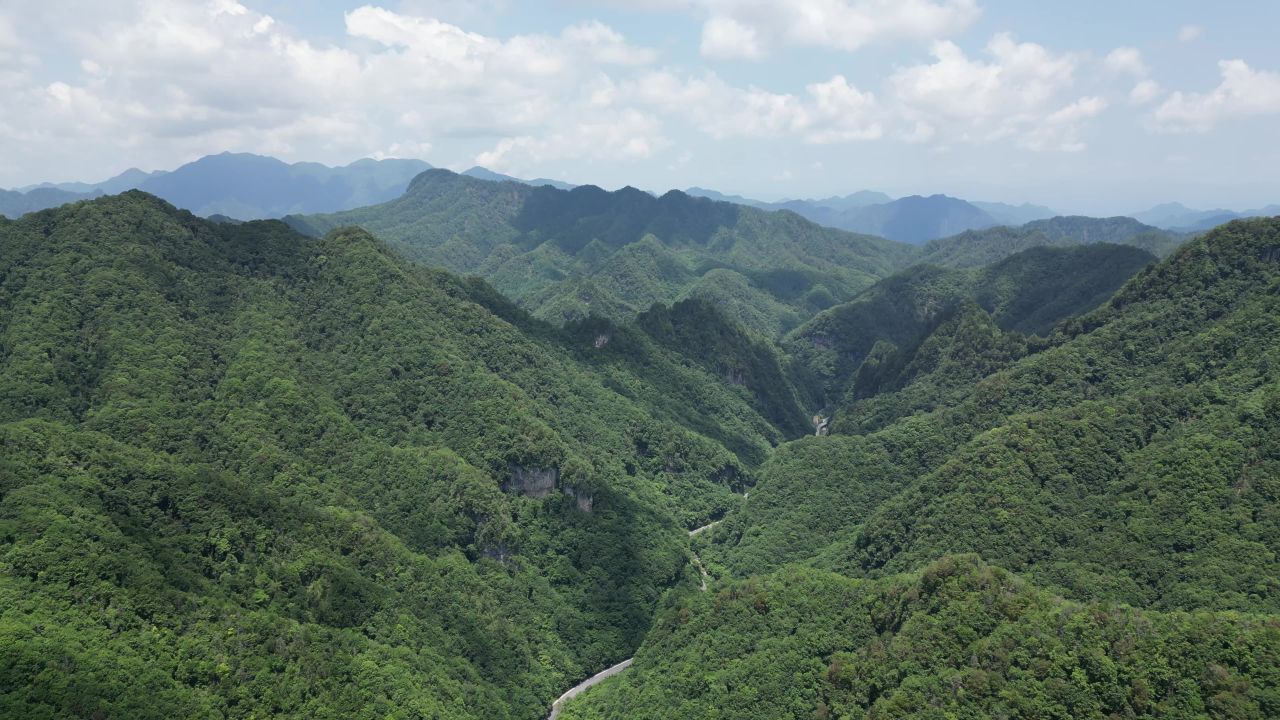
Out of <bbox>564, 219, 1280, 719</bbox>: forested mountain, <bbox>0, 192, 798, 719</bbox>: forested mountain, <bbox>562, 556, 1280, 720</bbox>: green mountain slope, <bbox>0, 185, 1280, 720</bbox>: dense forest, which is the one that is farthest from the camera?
<bbox>0, 192, 798, 719</bbox>: forested mountain

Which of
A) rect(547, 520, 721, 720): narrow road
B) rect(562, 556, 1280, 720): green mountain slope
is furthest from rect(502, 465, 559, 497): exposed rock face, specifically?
rect(562, 556, 1280, 720): green mountain slope

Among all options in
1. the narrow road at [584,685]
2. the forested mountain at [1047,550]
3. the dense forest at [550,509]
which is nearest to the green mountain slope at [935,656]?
the forested mountain at [1047,550]

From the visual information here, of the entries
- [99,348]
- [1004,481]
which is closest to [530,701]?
[1004,481]

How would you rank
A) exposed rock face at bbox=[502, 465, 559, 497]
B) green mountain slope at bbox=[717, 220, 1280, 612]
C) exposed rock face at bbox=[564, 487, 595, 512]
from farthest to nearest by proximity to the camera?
exposed rock face at bbox=[564, 487, 595, 512] → exposed rock face at bbox=[502, 465, 559, 497] → green mountain slope at bbox=[717, 220, 1280, 612]

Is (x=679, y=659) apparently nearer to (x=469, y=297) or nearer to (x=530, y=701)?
(x=530, y=701)

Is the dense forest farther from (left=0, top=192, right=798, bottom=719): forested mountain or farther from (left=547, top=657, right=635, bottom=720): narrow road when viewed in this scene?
(left=547, top=657, right=635, bottom=720): narrow road

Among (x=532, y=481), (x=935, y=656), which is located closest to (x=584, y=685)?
(x=532, y=481)

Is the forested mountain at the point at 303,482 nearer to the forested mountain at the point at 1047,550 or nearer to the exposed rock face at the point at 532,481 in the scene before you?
the exposed rock face at the point at 532,481
